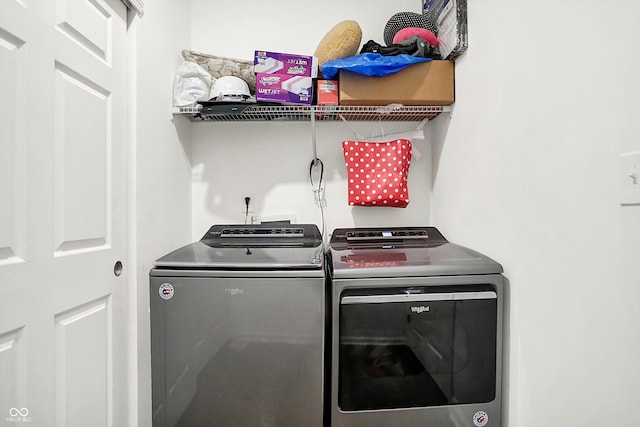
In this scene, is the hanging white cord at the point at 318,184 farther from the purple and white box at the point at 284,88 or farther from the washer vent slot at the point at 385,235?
the purple and white box at the point at 284,88

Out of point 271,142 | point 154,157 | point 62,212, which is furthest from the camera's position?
point 271,142

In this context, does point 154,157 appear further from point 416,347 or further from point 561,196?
point 561,196

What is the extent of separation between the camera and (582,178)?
2.85ft

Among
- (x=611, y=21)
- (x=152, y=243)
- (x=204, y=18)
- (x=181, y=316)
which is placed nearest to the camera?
(x=611, y=21)

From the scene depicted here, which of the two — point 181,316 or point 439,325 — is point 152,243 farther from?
point 439,325

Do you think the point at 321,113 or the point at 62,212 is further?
the point at 321,113

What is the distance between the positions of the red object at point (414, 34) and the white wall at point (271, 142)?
338mm

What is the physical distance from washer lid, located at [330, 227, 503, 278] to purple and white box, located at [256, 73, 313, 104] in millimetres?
738

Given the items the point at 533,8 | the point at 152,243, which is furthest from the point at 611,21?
the point at 152,243

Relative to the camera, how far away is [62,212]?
3.00 ft

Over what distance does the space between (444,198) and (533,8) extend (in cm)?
92

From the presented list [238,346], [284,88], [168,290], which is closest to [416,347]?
[238,346]

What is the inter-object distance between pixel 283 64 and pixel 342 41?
0.32 meters

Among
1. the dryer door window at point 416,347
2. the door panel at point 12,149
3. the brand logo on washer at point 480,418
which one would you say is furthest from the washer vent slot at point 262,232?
the brand logo on washer at point 480,418
